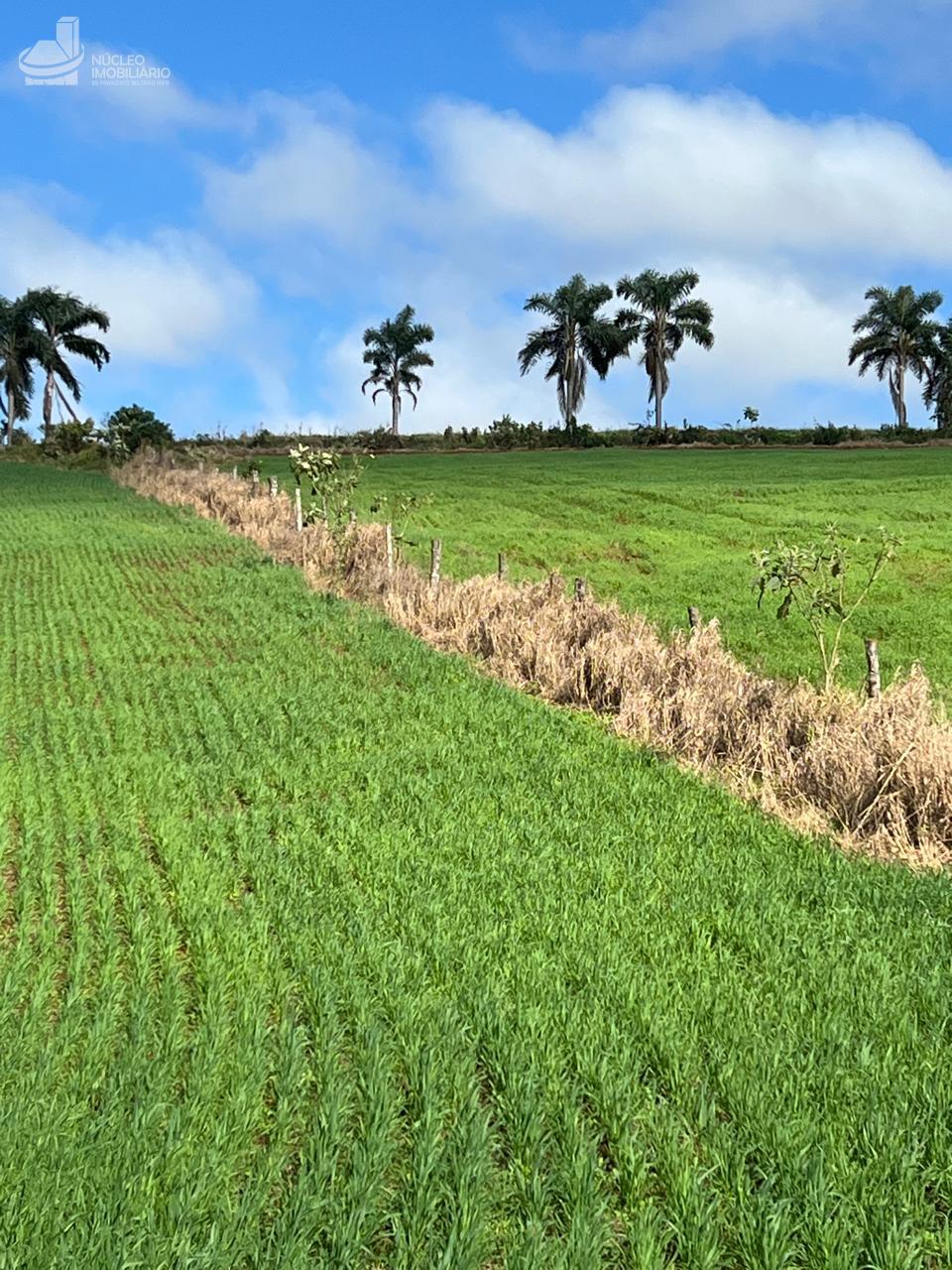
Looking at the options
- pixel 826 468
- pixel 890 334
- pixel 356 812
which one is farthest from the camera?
pixel 890 334

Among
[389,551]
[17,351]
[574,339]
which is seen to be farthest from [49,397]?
[389,551]

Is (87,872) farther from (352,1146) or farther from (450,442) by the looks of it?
(450,442)

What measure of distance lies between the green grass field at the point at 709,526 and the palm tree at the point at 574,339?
22.8 meters

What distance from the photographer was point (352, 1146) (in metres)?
3.64

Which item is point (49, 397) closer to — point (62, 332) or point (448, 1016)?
point (62, 332)

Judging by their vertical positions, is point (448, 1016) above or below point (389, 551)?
below

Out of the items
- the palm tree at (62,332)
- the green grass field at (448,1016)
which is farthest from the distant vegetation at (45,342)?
the green grass field at (448,1016)

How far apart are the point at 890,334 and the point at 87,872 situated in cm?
7113

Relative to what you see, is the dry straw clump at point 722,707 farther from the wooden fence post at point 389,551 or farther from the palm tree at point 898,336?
the palm tree at point 898,336

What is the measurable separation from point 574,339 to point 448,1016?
6256 cm

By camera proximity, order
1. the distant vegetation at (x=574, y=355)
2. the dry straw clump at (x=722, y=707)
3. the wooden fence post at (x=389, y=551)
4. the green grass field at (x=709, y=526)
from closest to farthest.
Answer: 1. the dry straw clump at (x=722, y=707)
2. the wooden fence post at (x=389, y=551)
3. the green grass field at (x=709, y=526)
4. the distant vegetation at (x=574, y=355)

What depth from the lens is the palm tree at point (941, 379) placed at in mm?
65500

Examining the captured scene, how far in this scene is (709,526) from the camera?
25766 mm

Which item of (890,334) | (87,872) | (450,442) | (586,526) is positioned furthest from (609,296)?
(87,872)
